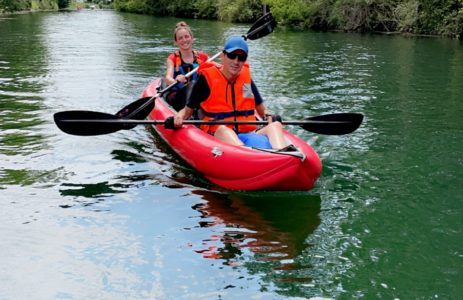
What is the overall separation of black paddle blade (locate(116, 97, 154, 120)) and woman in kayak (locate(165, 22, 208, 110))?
469mm

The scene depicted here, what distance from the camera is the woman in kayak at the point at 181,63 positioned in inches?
276

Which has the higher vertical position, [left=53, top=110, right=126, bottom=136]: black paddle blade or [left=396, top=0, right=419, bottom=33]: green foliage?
[left=396, top=0, right=419, bottom=33]: green foliage

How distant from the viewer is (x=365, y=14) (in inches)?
1013

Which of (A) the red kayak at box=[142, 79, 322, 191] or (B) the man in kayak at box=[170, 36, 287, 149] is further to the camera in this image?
(B) the man in kayak at box=[170, 36, 287, 149]

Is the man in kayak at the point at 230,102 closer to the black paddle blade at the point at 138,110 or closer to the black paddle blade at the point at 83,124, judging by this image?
the black paddle blade at the point at 83,124

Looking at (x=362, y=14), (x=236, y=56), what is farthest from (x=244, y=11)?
(x=236, y=56)

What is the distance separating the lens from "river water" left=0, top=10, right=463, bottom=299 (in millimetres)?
3707

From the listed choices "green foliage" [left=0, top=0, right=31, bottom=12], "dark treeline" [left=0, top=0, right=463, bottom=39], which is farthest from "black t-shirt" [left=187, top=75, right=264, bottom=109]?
"green foliage" [left=0, top=0, right=31, bottom=12]

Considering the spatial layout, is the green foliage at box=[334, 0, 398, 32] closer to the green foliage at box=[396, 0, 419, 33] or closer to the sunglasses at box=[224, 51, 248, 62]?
the green foliage at box=[396, 0, 419, 33]

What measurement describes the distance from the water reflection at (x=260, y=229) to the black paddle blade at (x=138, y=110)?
1.78 m

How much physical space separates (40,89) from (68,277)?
7442mm

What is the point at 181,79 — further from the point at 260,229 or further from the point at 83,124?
the point at 260,229

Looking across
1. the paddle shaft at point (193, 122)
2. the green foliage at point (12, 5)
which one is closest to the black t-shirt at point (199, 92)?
the paddle shaft at point (193, 122)

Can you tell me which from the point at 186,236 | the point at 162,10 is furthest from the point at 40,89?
the point at 162,10
